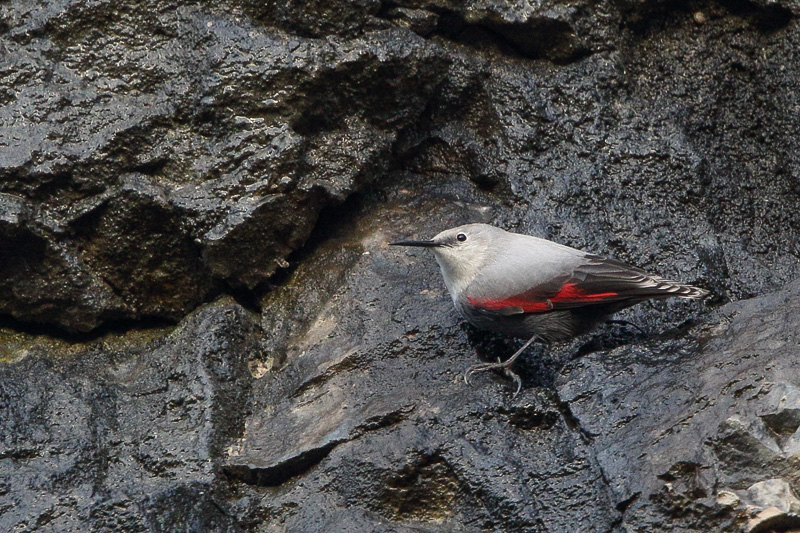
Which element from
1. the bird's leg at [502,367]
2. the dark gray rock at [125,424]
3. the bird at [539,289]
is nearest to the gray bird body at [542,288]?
the bird at [539,289]

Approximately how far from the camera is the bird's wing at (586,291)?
15.0 feet

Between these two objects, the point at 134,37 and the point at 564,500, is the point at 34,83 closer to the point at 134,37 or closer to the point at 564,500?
the point at 134,37

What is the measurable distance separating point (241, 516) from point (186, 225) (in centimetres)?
169

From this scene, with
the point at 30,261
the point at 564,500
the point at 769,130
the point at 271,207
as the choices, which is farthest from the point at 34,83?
the point at 769,130

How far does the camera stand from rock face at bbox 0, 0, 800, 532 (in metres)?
4.09

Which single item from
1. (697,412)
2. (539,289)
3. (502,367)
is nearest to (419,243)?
(539,289)

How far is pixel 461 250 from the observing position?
4855 mm

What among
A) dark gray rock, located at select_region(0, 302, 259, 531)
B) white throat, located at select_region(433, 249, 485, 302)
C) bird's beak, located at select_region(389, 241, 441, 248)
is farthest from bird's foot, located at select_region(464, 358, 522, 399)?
dark gray rock, located at select_region(0, 302, 259, 531)

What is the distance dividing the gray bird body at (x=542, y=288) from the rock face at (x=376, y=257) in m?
0.21

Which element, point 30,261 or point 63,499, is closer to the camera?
point 63,499

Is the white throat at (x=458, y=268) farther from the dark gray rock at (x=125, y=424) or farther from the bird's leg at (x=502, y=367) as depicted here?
the dark gray rock at (x=125, y=424)

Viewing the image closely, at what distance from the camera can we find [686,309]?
16.4ft

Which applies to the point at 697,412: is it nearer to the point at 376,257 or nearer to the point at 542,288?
the point at 542,288

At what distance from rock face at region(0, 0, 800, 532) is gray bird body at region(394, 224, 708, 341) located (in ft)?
0.69
